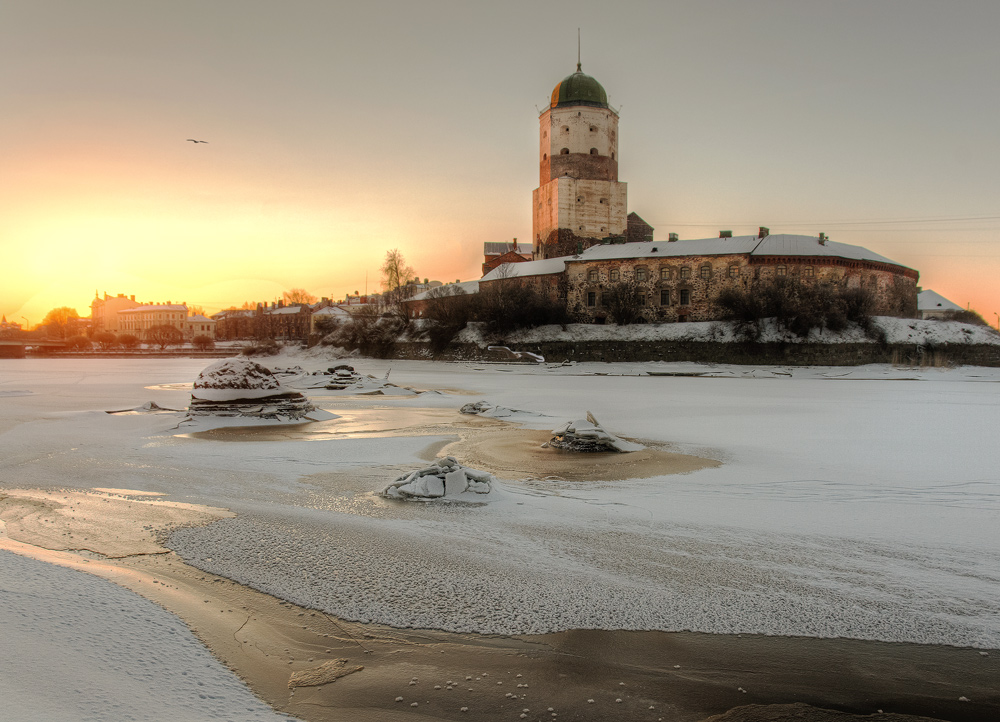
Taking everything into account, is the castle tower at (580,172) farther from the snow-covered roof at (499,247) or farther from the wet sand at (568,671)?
the wet sand at (568,671)

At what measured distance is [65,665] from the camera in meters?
3.00

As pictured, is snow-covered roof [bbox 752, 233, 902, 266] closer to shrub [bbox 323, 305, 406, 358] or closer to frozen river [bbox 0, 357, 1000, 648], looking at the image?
shrub [bbox 323, 305, 406, 358]

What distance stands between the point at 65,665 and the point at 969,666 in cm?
473

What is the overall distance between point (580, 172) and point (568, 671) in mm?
64171

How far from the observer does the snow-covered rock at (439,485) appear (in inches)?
263

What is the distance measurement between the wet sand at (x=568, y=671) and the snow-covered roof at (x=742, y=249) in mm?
50954

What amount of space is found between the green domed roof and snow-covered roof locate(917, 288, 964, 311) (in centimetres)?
4810

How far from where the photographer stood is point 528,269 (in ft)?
202

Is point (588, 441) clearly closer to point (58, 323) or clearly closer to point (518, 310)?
point (518, 310)

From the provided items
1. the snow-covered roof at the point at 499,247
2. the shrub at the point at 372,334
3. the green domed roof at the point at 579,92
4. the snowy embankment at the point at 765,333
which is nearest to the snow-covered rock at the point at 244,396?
the snowy embankment at the point at 765,333

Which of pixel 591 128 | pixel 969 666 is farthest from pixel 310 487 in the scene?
pixel 591 128

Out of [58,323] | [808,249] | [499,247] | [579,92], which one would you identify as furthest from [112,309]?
[808,249]

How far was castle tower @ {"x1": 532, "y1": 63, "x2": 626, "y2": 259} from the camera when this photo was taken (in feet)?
207

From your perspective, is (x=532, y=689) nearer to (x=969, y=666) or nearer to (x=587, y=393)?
(x=969, y=666)
